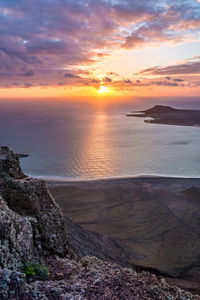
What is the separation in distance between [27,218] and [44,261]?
1.77 m

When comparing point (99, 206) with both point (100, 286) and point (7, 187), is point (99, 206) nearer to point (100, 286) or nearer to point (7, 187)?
point (7, 187)

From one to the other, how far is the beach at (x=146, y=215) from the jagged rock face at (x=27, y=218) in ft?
37.0

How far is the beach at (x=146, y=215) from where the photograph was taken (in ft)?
69.4

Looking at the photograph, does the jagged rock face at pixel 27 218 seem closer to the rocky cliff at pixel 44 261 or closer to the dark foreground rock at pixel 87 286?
the rocky cliff at pixel 44 261

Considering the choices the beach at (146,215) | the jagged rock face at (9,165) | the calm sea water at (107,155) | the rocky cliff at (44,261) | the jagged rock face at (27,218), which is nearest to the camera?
the rocky cliff at (44,261)

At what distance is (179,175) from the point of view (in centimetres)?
4916

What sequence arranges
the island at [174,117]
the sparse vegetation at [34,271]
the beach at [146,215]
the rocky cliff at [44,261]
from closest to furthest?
the rocky cliff at [44,261], the sparse vegetation at [34,271], the beach at [146,215], the island at [174,117]

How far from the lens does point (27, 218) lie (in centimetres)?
1014

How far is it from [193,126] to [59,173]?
92.2m

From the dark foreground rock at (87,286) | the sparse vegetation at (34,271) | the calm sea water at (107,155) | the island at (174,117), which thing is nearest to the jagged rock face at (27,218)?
the sparse vegetation at (34,271)

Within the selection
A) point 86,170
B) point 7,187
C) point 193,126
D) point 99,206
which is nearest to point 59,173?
point 86,170

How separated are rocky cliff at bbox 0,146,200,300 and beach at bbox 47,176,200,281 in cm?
1150

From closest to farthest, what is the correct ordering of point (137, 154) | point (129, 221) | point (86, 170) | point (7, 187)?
point (7, 187)
point (129, 221)
point (86, 170)
point (137, 154)

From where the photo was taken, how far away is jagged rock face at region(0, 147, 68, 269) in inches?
328
